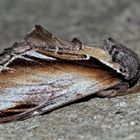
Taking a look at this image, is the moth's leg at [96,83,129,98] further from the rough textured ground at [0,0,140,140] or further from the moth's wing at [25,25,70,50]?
the moth's wing at [25,25,70,50]

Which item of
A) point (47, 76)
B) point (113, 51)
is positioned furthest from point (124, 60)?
point (47, 76)

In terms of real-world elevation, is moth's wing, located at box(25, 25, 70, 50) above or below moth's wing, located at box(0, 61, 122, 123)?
above

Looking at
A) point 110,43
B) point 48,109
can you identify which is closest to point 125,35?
point 110,43

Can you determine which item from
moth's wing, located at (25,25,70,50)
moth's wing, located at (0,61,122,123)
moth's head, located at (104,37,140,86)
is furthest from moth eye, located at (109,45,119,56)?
moth's wing, located at (25,25,70,50)

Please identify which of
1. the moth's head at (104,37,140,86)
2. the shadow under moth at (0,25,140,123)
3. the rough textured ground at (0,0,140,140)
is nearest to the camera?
the rough textured ground at (0,0,140,140)

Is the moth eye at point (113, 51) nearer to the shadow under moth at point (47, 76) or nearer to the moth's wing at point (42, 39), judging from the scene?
the shadow under moth at point (47, 76)

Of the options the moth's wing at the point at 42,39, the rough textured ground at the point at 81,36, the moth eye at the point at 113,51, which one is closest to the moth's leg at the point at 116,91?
the rough textured ground at the point at 81,36
